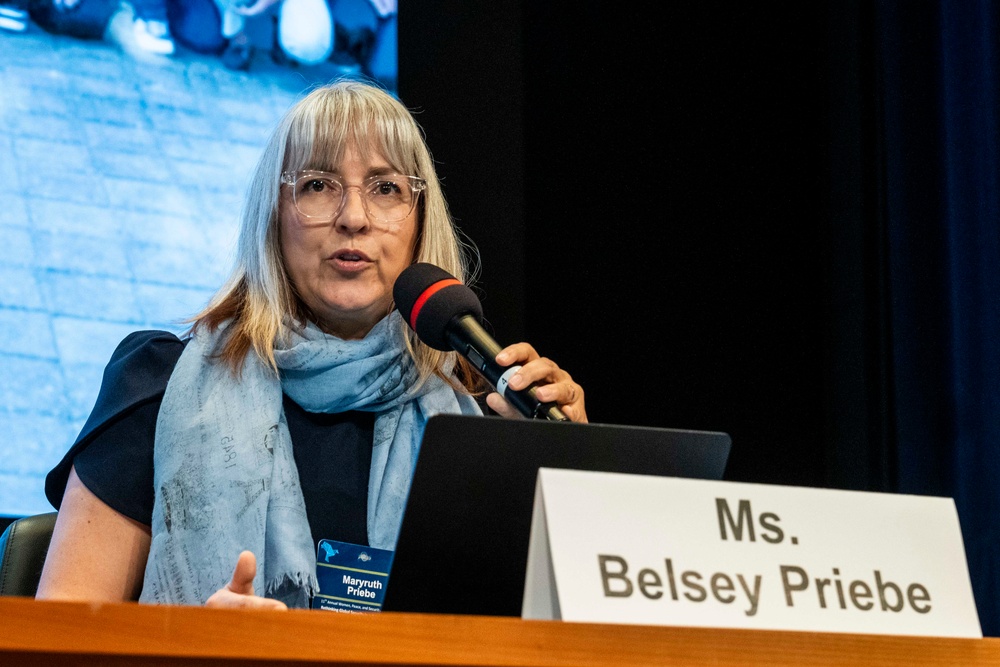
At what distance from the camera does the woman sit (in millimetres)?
1462

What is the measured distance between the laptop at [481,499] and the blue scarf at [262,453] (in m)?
0.60

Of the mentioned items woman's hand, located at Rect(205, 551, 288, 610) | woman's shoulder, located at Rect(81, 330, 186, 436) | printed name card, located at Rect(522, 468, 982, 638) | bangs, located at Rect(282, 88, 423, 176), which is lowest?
woman's shoulder, located at Rect(81, 330, 186, 436)

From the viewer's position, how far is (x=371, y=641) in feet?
1.93

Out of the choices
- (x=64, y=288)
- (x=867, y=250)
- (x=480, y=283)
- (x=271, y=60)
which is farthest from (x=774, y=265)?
(x=64, y=288)

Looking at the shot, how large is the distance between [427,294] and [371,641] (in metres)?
0.63

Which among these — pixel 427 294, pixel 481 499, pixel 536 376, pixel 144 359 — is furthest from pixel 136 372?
pixel 481 499

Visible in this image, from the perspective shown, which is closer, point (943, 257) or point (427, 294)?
point (427, 294)

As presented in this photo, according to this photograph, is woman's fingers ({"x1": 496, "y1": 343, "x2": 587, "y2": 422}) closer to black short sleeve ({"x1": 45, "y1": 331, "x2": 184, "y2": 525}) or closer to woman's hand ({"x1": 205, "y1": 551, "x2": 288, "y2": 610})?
woman's hand ({"x1": 205, "y1": 551, "x2": 288, "y2": 610})

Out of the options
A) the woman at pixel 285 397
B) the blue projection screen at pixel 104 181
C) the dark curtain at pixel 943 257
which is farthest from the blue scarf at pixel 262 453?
the dark curtain at pixel 943 257

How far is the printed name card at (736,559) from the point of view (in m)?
0.69

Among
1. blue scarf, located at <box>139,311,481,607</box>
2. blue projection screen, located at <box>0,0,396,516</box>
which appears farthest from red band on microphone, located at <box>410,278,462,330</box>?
blue projection screen, located at <box>0,0,396,516</box>

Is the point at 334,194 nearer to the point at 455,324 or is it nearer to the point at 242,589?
the point at 455,324

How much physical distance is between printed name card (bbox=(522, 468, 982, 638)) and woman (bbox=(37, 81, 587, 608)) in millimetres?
810

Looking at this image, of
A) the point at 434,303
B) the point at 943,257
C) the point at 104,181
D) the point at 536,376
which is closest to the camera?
the point at 536,376
